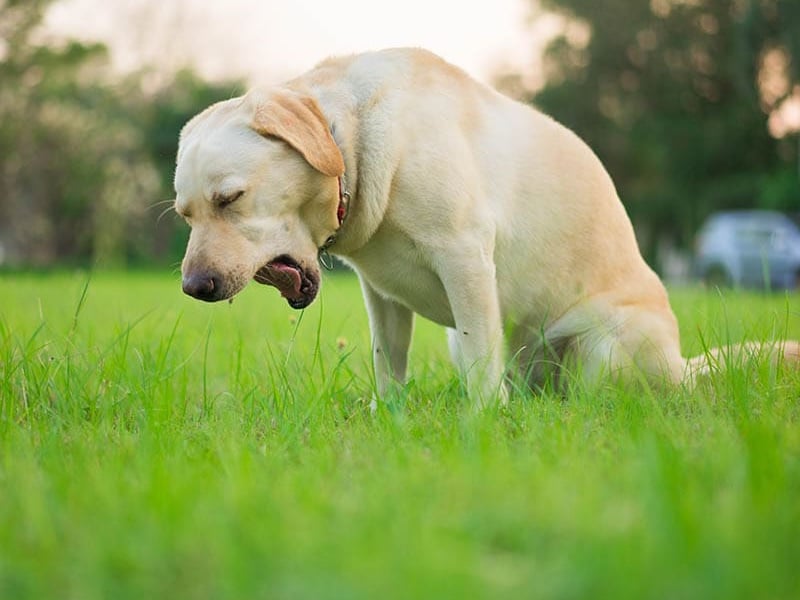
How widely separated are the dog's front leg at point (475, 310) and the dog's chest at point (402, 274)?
4.4 inches

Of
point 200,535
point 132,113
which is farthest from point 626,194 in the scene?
point 200,535

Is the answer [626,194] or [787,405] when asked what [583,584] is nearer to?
[787,405]

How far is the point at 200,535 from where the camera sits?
1.62 meters

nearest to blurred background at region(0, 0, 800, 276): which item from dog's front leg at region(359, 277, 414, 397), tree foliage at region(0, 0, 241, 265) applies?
tree foliage at region(0, 0, 241, 265)

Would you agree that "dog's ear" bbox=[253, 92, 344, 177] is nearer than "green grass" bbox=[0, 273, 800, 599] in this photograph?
No

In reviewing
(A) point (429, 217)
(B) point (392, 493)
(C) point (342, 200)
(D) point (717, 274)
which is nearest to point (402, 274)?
(A) point (429, 217)

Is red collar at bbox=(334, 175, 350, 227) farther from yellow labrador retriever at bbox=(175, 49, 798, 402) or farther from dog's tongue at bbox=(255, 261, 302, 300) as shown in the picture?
Result: dog's tongue at bbox=(255, 261, 302, 300)

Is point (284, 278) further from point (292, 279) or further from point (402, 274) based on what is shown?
point (402, 274)

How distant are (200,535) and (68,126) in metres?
23.3

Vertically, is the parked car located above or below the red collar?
below

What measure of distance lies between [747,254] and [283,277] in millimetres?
15489

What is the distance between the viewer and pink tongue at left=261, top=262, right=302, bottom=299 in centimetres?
319

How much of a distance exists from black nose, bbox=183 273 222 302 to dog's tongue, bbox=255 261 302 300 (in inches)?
9.4

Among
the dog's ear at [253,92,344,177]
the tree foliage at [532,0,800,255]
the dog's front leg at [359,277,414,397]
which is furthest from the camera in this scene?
the tree foliage at [532,0,800,255]
